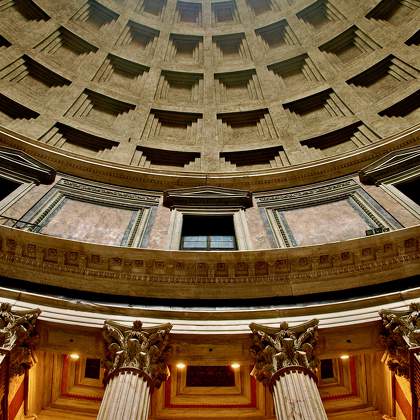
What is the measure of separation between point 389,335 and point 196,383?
A: 4.97 meters

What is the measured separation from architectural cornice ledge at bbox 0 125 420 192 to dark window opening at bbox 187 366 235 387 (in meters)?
7.85

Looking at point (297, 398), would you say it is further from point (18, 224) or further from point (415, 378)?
point (18, 224)

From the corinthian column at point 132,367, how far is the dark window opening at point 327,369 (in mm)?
4499

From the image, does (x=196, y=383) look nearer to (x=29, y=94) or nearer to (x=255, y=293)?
(x=255, y=293)

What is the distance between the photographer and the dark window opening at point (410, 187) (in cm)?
1547

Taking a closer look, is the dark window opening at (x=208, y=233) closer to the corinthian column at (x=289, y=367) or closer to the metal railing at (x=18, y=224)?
the metal railing at (x=18, y=224)

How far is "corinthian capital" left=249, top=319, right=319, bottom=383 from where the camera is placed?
888cm

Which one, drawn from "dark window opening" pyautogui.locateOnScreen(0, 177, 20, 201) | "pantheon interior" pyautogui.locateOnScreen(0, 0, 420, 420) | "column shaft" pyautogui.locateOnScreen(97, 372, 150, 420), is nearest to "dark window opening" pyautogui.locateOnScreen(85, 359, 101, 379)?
"pantheon interior" pyautogui.locateOnScreen(0, 0, 420, 420)

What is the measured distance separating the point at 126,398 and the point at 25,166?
1066 cm

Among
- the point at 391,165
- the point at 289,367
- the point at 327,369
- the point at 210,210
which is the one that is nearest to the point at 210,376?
the point at 327,369

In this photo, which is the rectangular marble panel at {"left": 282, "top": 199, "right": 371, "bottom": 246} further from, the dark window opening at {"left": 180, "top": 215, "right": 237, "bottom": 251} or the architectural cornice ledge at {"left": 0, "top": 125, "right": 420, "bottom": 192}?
the architectural cornice ledge at {"left": 0, "top": 125, "right": 420, "bottom": 192}

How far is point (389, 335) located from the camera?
30.5 feet

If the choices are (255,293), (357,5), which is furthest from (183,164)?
(357,5)

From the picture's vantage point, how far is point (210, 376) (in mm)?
11672
